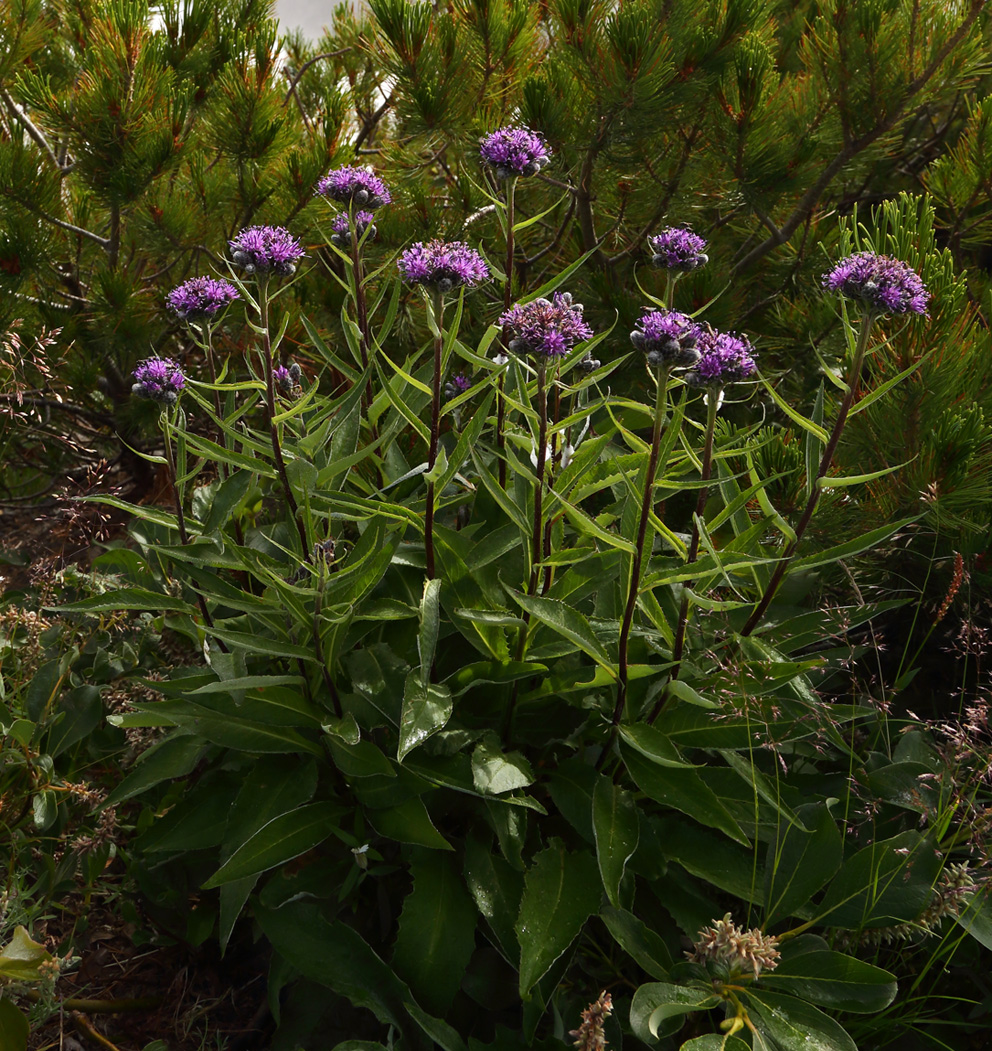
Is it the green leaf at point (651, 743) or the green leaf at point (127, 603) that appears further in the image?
the green leaf at point (127, 603)

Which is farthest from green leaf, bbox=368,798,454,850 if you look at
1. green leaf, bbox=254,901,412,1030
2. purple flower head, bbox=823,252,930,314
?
purple flower head, bbox=823,252,930,314

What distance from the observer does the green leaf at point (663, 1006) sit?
4.41 feet

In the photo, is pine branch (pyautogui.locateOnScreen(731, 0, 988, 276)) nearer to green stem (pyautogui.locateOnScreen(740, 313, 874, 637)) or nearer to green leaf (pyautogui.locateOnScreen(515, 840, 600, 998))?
green stem (pyautogui.locateOnScreen(740, 313, 874, 637))

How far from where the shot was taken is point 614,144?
2838 mm

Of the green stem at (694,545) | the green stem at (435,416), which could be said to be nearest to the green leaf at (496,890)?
the green stem at (694,545)

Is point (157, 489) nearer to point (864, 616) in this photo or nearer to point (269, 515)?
point (269, 515)

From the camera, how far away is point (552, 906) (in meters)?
1.51

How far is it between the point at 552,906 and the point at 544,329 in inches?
36.1

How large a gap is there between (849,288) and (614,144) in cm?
165

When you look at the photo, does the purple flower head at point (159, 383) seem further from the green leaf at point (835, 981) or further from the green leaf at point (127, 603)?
the green leaf at point (835, 981)

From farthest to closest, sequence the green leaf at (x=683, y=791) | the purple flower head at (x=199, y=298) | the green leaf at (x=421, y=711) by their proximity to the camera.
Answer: the purple flower head at (x=199, y=298)
the green leaf at (x=683, y=791)
the green leaf at (x=421, y=711)

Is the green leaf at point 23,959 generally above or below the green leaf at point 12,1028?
above

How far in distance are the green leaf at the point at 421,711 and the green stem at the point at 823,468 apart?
0.59 meters

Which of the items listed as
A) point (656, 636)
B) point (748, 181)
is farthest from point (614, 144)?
point (656, 636)
